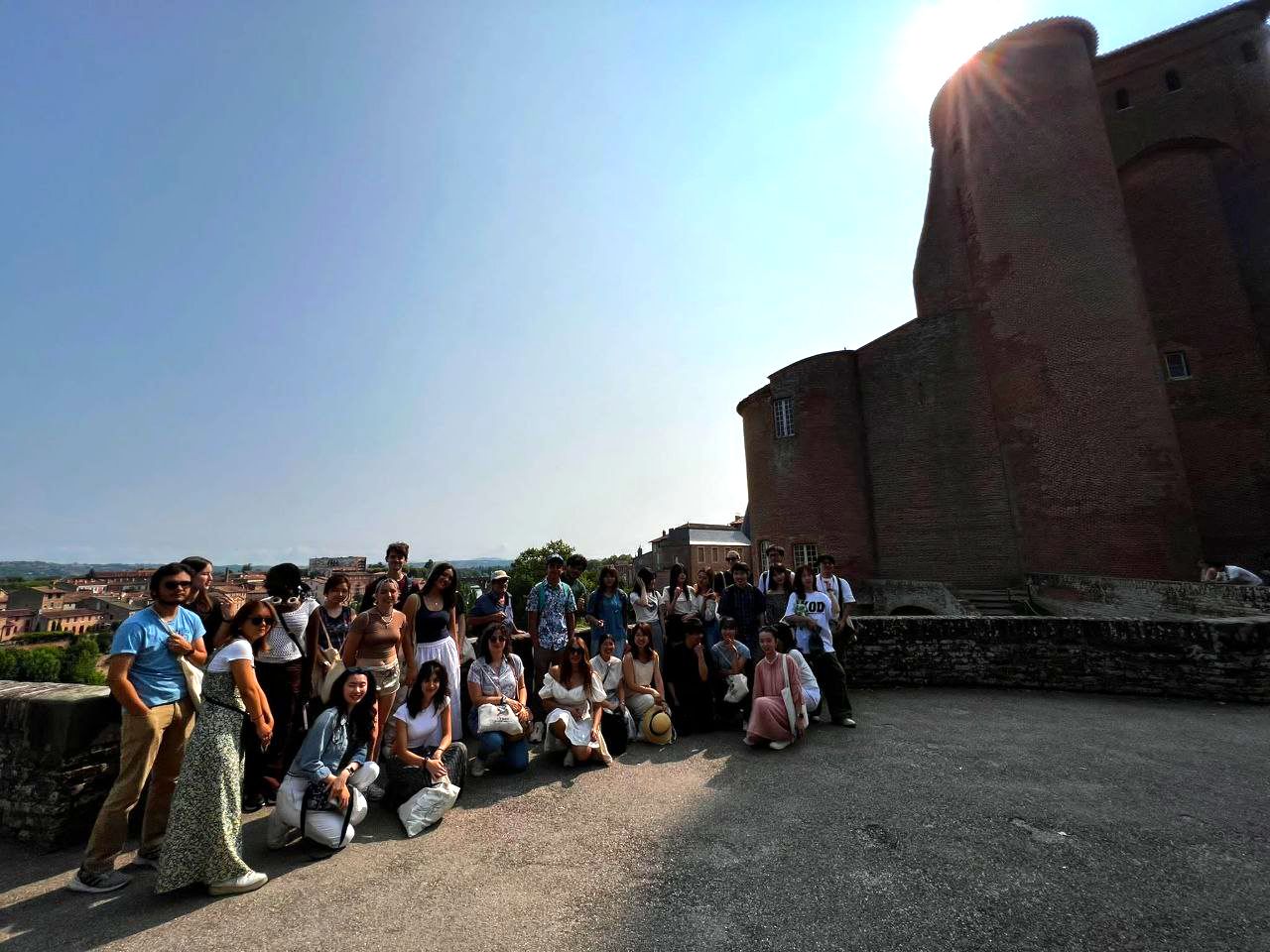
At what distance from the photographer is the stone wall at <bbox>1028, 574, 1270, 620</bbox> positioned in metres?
9.47

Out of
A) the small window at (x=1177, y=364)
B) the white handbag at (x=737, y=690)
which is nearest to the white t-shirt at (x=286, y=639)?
the white handbag at (x=737, y=690)

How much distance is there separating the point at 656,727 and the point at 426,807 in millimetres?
2619

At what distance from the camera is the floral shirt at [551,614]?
660 centimetres

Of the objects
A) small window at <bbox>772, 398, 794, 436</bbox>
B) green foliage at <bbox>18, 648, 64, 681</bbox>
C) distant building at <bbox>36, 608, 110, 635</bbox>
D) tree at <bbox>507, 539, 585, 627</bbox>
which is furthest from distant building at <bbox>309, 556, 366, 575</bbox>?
small window at <bbox>772, 398, 794, 436</bbox>

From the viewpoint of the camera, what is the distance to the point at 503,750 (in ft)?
17.3

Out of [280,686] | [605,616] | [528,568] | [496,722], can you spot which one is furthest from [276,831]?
[528,568]

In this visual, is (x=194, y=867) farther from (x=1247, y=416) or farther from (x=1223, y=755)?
(x=1247, y=416)

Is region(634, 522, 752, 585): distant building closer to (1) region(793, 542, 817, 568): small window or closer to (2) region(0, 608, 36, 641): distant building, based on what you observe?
(1) region(793, 542, 817, 568): small window

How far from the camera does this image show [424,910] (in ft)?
10.1

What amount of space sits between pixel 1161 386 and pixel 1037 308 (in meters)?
4.33

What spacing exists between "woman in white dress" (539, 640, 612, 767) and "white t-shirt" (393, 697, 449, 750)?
117 centimetres

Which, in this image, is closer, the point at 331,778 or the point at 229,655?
the point at 229,655

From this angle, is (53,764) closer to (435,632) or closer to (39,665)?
(435,632)

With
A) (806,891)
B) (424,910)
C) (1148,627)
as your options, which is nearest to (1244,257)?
(1148,627)
